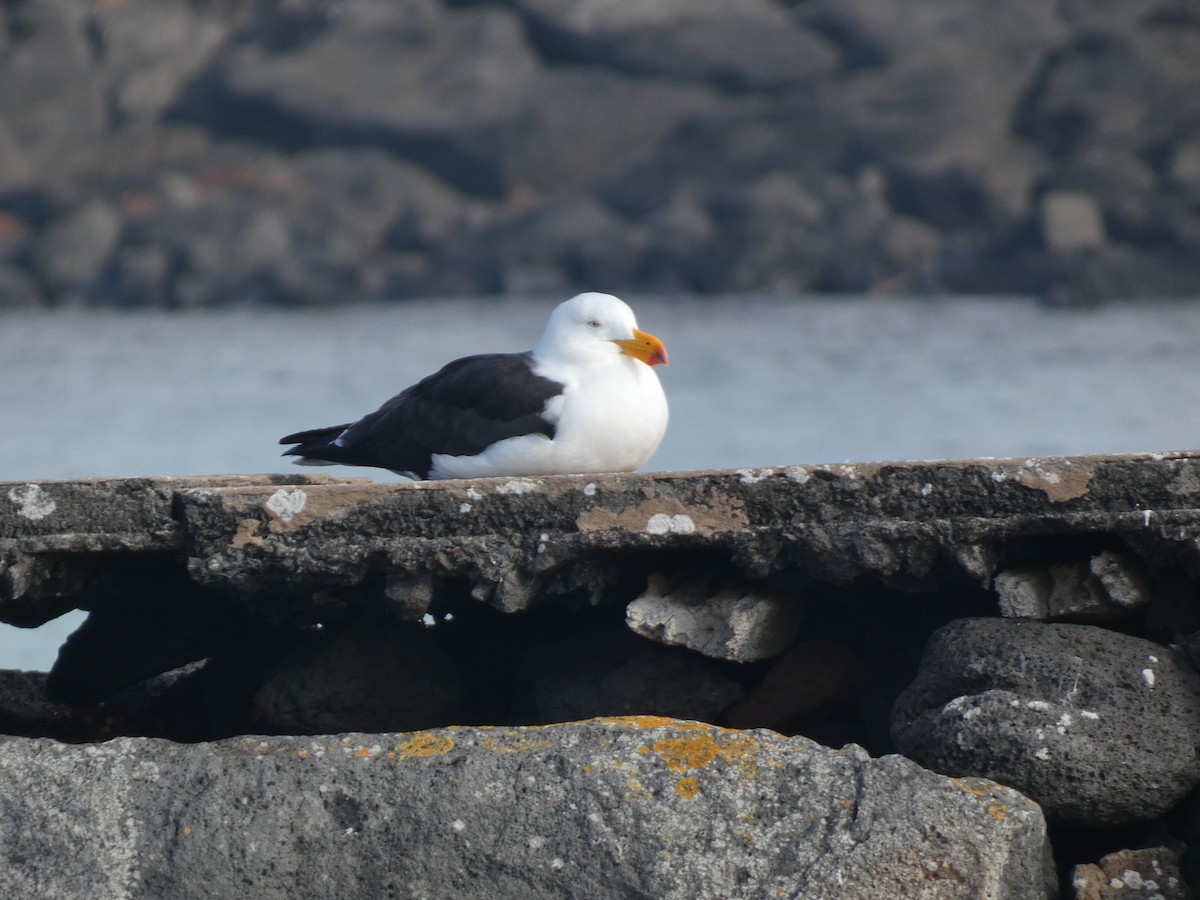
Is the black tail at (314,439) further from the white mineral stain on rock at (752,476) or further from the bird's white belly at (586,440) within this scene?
the white mineral stain on rock at (752,476)

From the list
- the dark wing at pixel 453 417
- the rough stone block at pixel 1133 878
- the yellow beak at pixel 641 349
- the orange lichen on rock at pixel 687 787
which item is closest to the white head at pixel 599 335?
the yellow beak at pixel 641 349

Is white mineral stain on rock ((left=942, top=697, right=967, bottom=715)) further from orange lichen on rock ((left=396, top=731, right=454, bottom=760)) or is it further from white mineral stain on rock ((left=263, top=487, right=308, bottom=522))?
white mineral stain on rock ((left=263, top=487, right=308, bottom=522))

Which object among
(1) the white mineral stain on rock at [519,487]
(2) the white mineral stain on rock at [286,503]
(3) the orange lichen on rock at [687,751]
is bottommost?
(3) the orange lichen on rock at [687,751]

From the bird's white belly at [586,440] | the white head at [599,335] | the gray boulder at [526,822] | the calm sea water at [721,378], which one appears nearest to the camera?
the gray boulder at [526,822]

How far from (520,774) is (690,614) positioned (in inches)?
33.0

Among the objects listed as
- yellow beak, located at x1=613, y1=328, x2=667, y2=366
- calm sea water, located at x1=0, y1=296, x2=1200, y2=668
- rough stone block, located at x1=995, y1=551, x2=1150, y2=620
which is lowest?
calm sea water, located at x1=0, y1=296, x2=1200, y2=668

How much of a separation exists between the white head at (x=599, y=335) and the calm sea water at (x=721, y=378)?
19.2 ft

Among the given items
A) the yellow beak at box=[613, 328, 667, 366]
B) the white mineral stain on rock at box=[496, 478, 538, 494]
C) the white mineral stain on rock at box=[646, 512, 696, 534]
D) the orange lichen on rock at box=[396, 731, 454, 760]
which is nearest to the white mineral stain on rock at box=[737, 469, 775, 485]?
the white mineral stain on rock at box=[646, 512, 696, 534]

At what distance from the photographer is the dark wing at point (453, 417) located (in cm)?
516

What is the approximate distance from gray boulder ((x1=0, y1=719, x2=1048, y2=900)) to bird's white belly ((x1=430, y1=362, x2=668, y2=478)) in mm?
1174

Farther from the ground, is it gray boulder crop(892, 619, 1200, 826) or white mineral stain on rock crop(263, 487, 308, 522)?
gray boulder crop(892, 619, 1200, 826)

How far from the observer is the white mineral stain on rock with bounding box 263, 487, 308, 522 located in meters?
4.41

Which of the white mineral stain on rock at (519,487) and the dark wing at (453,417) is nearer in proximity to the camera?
the white mineral stain on rock at (519,487)

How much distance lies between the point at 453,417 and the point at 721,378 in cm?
2289
